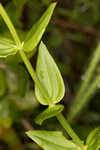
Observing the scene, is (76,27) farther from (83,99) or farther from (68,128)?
(68,128)

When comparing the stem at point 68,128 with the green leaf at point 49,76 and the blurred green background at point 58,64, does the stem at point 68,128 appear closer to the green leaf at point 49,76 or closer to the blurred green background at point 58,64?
the green leaf at point 49,76

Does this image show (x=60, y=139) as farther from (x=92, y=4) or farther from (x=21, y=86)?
(x=92, y=4)

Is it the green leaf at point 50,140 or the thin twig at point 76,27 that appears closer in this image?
the green leaf at point 50,140

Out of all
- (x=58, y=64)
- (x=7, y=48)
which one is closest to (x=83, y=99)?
(x=58, y=64)

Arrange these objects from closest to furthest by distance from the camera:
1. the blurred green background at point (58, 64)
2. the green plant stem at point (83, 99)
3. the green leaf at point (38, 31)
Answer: the green leaf at point (38, 31) < the blurred green background at point (58, 64) < the green plant stem at point (83, 99)

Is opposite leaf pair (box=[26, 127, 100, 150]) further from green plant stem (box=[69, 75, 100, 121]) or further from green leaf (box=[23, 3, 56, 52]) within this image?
green plant stem (box=[69, 75, 100, 121])

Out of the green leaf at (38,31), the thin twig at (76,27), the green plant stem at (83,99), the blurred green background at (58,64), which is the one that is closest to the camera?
the green leaf at (38,31)

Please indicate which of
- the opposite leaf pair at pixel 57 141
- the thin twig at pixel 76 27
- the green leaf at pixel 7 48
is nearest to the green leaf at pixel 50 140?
the opposite leaf pair at pixel 57 141
